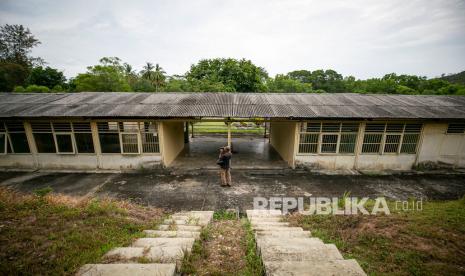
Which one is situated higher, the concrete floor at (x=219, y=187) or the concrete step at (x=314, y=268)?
the concrete step at (x=314, y=268)

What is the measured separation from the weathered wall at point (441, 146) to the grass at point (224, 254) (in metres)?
11.4

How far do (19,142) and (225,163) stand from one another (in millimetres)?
10883

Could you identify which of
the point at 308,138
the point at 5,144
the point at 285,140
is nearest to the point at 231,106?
the point at 285,140

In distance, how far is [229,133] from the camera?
10.8 meters

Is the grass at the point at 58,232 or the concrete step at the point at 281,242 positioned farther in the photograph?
the concrete step at the point at 281,242

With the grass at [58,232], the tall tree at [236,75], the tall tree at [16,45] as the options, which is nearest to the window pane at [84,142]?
the grass at [58,232]

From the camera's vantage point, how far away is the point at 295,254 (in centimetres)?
322

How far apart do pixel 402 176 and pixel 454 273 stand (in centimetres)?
911

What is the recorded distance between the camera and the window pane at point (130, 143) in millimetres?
10695

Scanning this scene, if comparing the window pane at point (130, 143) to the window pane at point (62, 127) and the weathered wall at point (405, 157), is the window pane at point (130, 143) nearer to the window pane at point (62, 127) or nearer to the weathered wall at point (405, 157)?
the window pane at point (62, 127)

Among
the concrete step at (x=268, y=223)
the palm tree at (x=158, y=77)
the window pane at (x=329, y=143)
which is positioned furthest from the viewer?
the palm tree at (x=158, y=77)

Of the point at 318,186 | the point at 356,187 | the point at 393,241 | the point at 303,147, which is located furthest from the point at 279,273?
the point at 303,147

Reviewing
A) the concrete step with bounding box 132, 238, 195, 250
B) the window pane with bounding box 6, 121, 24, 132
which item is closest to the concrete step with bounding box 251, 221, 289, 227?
the concrete step with bounding box 132, 238, 195, 250

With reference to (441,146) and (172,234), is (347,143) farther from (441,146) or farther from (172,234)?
(172,234)
